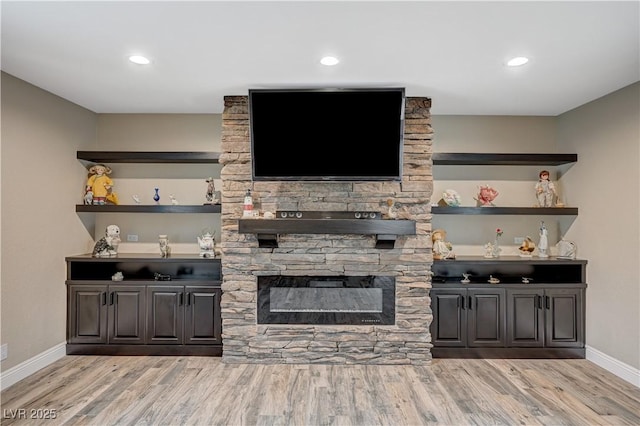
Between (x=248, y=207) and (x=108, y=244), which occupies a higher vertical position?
(x=248, y=207)

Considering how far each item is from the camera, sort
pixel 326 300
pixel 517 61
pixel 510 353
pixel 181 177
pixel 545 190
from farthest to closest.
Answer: pixel 181 177 → pixel 545 190 → pixel 510 353 → pixel 326 300 → pixel 517 61

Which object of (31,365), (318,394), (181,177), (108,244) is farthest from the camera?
(181,177)

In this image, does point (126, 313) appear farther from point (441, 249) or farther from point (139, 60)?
point (441, 249)

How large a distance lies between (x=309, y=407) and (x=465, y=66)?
2973 mm

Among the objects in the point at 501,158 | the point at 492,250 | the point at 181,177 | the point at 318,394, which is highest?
the point at 501,158

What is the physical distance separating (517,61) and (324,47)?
1524 mm

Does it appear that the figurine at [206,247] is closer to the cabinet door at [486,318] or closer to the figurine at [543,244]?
the cabinet door at [486,318]

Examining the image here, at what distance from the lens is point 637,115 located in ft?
10.8

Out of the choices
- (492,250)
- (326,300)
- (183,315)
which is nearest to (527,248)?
(492,250)

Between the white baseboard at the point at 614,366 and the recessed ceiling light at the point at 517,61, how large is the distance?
2.91m

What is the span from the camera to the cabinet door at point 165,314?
3.82 meters

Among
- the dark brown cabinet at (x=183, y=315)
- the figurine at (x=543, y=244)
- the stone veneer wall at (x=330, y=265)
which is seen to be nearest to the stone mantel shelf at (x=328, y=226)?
the stone veneer wall at (x=330, y=265)

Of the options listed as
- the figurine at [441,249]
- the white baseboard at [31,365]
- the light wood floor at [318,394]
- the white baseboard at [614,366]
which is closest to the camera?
the light wood floor at [318,394]

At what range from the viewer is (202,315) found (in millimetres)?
3830
